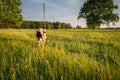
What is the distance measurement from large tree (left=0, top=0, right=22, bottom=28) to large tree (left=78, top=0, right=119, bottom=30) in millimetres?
17833

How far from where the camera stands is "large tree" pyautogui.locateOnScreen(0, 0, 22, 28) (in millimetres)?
24372

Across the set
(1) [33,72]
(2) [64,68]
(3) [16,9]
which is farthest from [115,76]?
(3) [16,9]

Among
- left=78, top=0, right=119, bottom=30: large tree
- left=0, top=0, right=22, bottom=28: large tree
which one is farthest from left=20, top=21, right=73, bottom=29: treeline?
left=0, top=0, right=22, bottom=28: large tree

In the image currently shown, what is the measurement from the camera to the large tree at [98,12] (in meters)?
38.4

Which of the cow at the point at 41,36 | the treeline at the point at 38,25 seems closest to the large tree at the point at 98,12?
the cow at the point at 41,36

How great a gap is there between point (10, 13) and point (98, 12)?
21.3 m

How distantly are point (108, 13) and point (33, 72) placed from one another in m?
37.5

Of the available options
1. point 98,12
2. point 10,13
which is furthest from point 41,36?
point 98,12

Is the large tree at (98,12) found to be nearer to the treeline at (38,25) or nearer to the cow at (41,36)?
the cow at (41,36)

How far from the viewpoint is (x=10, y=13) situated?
81.4 ft

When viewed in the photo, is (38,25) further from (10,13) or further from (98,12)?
(10,13)

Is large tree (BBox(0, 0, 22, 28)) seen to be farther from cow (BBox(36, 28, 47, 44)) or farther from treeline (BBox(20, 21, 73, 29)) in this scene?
treeline (BBox(20, 21, 73, 29))

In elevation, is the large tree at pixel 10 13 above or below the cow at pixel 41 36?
above

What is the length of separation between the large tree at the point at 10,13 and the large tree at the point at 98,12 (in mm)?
17833
